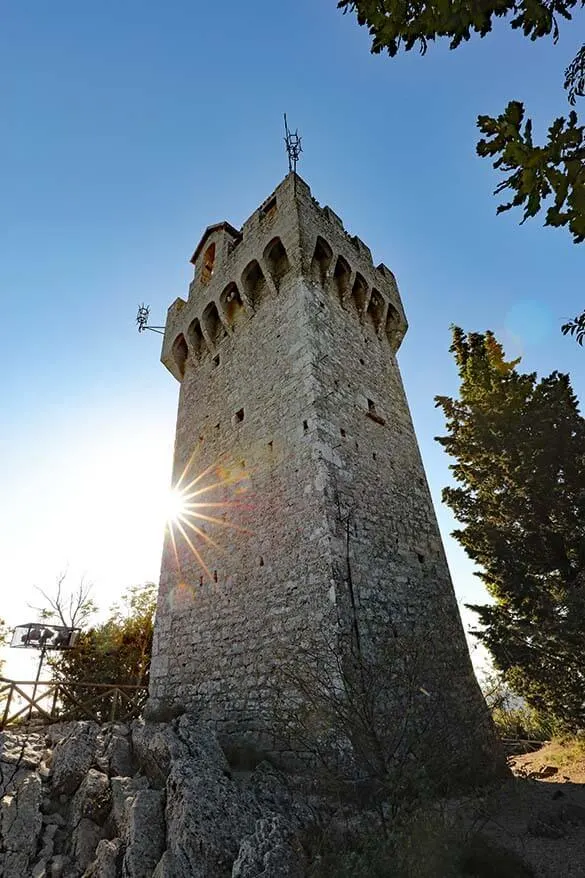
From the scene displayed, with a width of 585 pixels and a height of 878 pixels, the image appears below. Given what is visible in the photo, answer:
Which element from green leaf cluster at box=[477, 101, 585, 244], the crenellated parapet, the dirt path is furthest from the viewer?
the crenellated parapet

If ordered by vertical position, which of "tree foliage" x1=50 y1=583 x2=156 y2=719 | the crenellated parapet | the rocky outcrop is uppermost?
the crenellated parapet

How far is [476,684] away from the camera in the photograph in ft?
25.5

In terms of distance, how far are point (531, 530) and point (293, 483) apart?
17.1ft

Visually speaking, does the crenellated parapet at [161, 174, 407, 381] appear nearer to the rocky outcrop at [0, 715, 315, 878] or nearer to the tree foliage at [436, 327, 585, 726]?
the tree foliage at [436, 327, 585, 726]

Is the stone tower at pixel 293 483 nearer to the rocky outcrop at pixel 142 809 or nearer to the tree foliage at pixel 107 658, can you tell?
the rocky outcrop at pixel 142 809

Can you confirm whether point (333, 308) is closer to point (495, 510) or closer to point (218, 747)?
point (495, 510)

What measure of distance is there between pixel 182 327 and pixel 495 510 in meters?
9.97

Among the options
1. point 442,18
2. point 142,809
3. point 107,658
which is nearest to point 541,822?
point 142,809

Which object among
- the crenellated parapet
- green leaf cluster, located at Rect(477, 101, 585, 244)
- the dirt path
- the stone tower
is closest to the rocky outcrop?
the stone tower

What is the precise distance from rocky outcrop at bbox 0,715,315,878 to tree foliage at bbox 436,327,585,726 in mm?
5825

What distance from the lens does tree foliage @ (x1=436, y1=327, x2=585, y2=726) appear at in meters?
8.26

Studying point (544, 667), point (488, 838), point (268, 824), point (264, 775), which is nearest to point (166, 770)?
point (264, 775)

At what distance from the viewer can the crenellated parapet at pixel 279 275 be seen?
10.5m

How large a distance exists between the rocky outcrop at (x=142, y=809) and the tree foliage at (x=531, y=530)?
5825 mm
